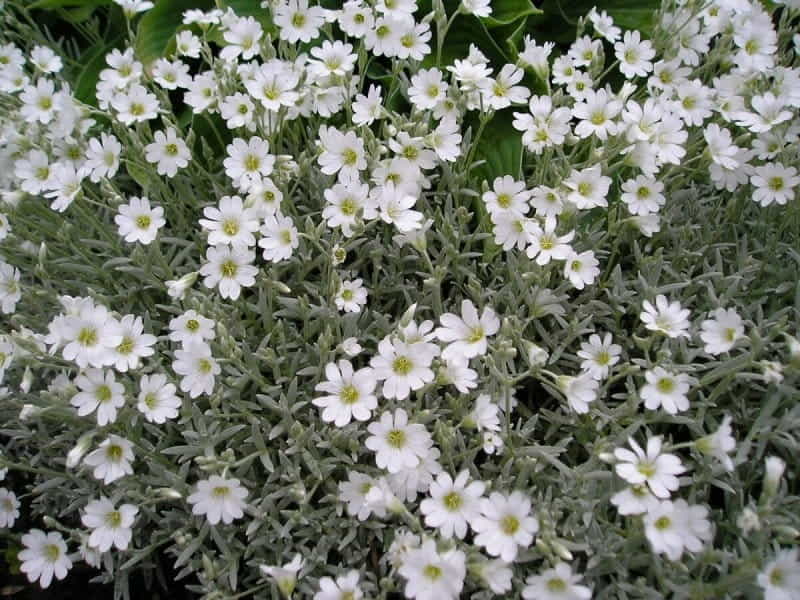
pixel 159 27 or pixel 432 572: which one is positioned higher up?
pixel 159 27

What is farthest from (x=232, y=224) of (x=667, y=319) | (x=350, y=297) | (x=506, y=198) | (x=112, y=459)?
(x=667, y=319)

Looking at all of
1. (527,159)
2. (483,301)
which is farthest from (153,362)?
(527,159)

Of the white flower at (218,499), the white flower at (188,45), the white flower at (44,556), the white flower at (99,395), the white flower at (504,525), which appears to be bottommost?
the white flower at (44,556)

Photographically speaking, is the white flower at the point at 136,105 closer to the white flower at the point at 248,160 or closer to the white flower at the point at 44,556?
the white flower at the point at 248,160

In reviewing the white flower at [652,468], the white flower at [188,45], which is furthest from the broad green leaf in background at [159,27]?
the white flower at [652,468]

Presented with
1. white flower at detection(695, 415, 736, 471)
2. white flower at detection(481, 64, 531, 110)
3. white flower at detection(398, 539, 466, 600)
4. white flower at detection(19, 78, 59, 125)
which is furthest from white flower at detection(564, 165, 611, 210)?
white flower at detection(19, 78, 59, 125)

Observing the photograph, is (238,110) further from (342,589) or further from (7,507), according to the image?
(342,589)
